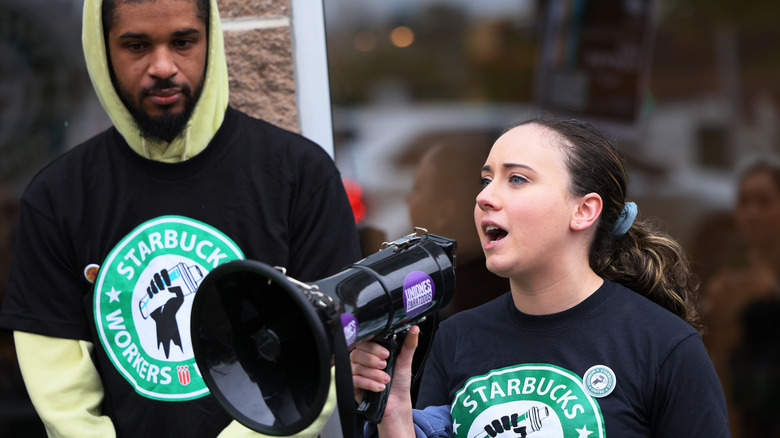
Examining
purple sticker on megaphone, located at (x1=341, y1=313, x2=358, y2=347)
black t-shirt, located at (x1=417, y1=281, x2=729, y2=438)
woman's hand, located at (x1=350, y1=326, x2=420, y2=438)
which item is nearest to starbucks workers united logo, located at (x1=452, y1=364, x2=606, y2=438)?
black t-shirt, located at (x1=417, y1=281, x2=729, y2=438)

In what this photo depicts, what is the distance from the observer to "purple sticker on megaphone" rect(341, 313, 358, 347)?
5.14 feet

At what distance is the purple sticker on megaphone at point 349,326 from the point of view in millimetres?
1567

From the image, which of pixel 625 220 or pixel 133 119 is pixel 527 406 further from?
pixel 133 119

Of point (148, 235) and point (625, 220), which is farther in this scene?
point (148, 235)

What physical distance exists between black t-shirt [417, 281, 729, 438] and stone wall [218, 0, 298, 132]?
3.92ft

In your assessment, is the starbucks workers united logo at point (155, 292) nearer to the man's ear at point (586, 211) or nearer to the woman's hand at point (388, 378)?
the woman's hand at point (388, 378)

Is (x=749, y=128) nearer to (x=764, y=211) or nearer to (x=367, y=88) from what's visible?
(x=764, y=211)

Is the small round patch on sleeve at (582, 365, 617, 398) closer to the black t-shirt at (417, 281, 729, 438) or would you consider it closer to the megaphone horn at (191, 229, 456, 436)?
the black t-shirt at (417, 281, 729, 438)

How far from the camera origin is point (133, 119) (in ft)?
7.48

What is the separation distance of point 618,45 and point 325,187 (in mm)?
2439

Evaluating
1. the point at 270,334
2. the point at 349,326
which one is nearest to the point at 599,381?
the point at 349,326

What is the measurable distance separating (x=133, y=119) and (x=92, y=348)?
2.01ft

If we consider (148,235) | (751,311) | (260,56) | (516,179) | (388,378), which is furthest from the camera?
(751,311)

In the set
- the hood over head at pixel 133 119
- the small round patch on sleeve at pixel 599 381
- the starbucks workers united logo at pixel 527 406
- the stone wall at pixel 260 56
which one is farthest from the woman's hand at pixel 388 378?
the stone wall at pixel 260 56
